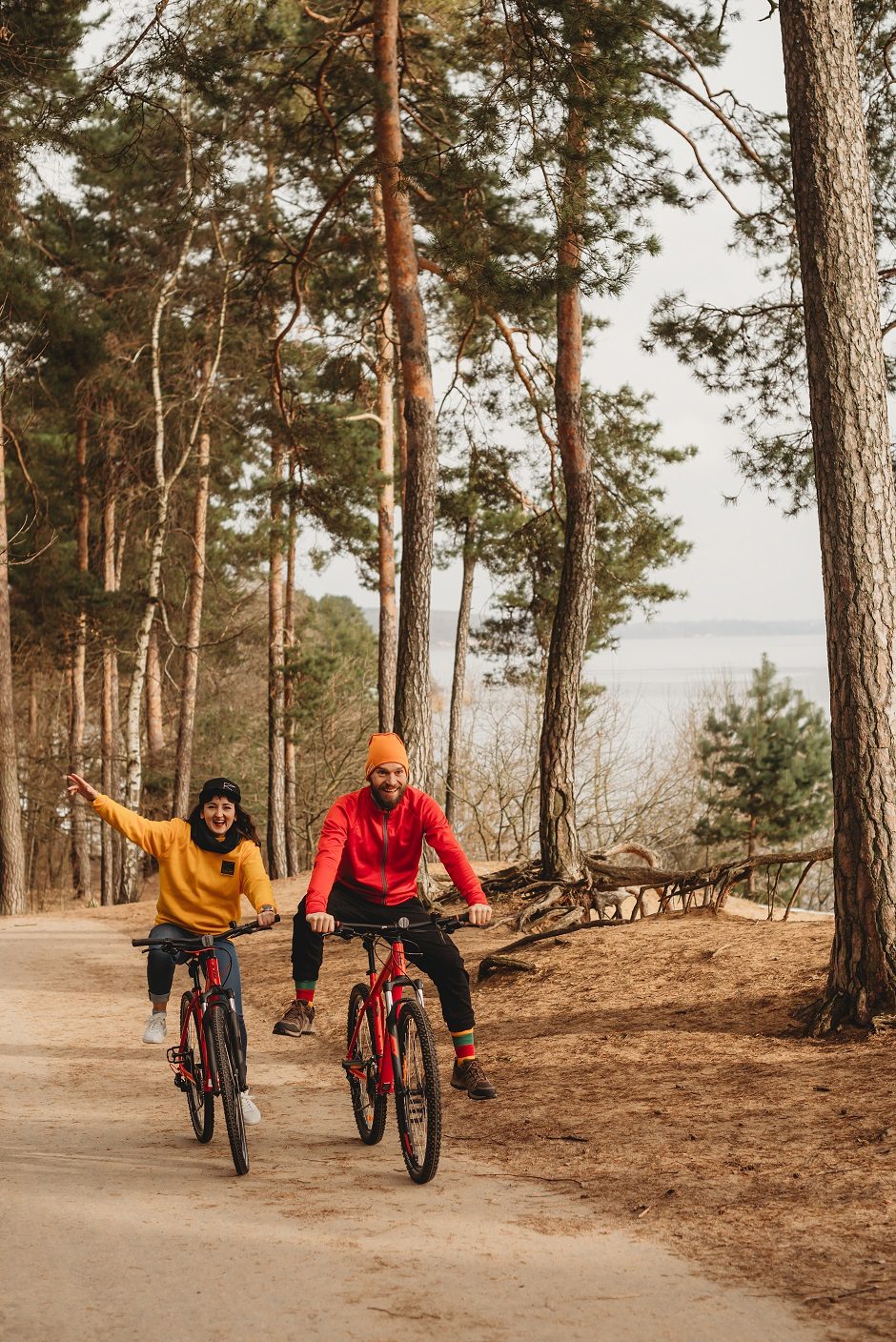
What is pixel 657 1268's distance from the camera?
→ 429cm

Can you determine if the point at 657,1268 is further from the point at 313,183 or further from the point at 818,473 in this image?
the point at 313,183

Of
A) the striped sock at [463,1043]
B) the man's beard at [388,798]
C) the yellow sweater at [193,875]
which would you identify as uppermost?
the man's beard at [388,798]

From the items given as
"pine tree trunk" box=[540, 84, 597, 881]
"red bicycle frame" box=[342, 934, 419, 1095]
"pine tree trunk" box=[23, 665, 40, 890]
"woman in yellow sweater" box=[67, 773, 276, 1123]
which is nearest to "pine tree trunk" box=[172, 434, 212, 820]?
"pine tree trunk" box=[23, 665, 40, 890]

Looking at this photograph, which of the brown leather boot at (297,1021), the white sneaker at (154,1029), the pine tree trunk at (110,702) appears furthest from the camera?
the pine tree trunk at (110,702)

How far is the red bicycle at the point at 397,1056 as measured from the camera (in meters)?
5.22

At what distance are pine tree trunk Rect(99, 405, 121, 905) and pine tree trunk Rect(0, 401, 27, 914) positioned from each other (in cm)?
395

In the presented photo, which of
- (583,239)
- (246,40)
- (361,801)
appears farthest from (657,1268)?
(246,40)

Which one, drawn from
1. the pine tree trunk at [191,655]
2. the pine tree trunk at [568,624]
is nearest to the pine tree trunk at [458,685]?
the pine tree trunk at [191,655]

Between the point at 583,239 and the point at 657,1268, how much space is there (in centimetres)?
882

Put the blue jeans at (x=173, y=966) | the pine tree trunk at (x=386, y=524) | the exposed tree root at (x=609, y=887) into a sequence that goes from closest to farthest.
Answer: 1. the blue jeans at (x=173, y=966)
2. the exposed tree root at (x=609, y=887)
3. the pine tree trunk at (x=386, y=524)

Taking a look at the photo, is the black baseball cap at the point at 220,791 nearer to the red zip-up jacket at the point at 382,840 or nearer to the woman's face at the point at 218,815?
the woman's face at the point at 218,815

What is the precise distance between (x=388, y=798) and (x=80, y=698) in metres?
24.3

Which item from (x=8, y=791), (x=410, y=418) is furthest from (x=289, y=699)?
(x=410, y=418)

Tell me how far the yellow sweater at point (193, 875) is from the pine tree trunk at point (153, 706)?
984 inches
